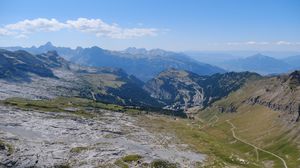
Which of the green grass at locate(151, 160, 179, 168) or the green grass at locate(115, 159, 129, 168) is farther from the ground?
the green grass at locate(115, 159, 129, 168)

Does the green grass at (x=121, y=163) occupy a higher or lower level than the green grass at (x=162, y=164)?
higher

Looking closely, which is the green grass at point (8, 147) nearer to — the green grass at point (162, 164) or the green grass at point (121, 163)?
the green grass at point (121, 163)

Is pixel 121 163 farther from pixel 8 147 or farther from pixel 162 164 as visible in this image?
pixel 8 147

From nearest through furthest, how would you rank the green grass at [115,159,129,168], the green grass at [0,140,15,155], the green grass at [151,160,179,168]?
the green grass at [115,159,129,168] → the green grass at [0,140,15,155] → the green grass at [151,160,179,168]

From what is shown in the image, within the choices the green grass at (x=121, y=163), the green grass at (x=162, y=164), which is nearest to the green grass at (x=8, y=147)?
the green grass at (x=121, y=163)

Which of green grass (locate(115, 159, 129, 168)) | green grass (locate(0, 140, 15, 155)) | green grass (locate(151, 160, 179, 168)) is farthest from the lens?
green grass (locate(151, 160, 179, 168))

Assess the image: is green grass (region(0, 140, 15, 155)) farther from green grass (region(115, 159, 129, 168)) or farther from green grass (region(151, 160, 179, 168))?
green grass (region(151, 160, 179, 168))

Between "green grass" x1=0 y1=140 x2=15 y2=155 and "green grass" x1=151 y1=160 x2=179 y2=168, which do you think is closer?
"green grass" x1=0 y1=140 x2=15 y2=155

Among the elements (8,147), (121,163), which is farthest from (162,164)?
(8,147)

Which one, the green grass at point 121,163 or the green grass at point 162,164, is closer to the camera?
the green grass at point 121,163

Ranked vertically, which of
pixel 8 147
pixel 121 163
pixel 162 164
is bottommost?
pixel 162 164

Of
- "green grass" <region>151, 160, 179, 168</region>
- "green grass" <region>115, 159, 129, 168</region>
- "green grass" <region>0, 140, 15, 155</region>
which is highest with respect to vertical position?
"green grass" <region>0, 140, 15, 155</region>

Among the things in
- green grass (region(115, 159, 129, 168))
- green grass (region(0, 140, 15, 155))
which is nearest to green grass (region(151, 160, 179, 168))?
green grass (region(115, 159, 129, 168))

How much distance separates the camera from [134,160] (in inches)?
7653
